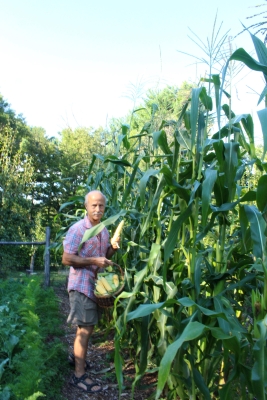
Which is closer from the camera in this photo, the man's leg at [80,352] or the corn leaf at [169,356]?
the corn leaf at [169,356]

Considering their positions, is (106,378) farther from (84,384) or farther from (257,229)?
(257,229)

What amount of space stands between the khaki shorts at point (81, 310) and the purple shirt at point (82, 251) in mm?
55

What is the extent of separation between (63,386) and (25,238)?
6.71 m

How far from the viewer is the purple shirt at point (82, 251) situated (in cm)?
332

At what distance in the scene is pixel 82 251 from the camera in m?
3.37

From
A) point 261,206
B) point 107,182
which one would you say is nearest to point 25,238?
point 107,182

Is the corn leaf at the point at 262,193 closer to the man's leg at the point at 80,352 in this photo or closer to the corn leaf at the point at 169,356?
the corn leaf at the point at 169,356

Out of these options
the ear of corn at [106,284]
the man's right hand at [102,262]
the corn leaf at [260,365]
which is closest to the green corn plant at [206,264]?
the corn leaf at [260,365]

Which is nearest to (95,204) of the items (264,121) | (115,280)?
(115,280)

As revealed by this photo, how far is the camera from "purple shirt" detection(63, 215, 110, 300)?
3.32 m

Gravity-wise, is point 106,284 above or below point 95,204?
below

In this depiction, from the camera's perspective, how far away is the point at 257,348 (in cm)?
167

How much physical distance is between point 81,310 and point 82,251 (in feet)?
1.65

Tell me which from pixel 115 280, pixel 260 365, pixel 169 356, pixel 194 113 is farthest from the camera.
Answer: pixel 115 280
